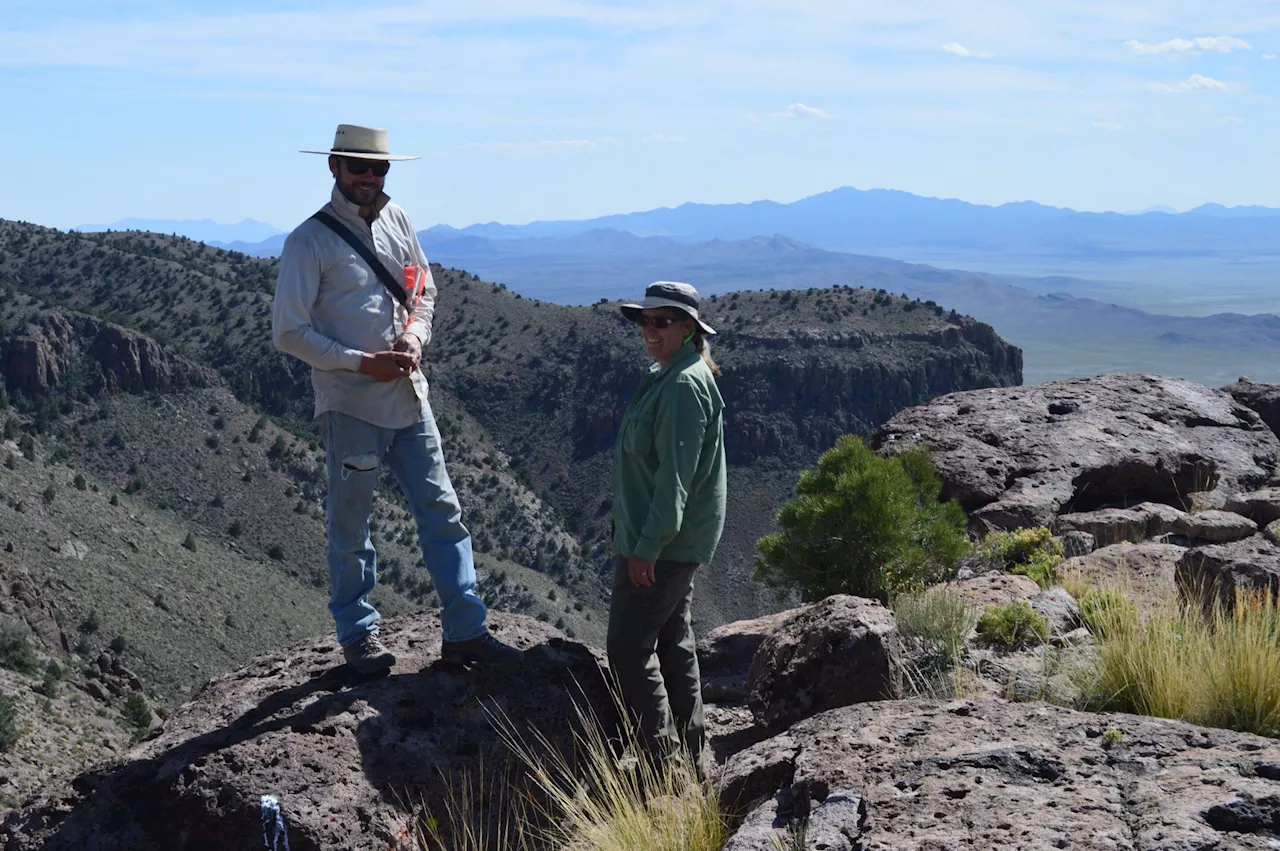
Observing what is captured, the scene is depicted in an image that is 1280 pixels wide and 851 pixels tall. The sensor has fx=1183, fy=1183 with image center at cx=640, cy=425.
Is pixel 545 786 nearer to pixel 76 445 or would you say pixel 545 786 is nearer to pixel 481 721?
pixel 481 721

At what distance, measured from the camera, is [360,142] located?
5312 mm

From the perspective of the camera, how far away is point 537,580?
165 feet

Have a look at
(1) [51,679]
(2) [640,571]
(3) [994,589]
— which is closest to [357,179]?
(2) [640,571]

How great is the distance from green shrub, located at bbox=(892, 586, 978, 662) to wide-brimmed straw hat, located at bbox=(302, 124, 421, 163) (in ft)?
12.4

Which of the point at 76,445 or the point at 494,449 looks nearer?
the point at 76,445

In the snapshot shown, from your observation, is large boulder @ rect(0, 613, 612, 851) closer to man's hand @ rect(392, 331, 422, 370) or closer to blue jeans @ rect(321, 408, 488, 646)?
blue jeans @ rect(321, 408, 488, 646)

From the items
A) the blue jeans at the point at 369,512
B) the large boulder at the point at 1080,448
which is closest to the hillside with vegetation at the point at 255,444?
the large boulder at the point at 1080,448

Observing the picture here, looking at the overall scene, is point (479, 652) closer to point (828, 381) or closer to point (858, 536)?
point (858, 536)

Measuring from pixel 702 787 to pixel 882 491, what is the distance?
3980 mm

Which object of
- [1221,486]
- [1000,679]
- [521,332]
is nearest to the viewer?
[1000,679]

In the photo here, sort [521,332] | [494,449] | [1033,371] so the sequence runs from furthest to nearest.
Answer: [1033,371], [521,332], [494,449]

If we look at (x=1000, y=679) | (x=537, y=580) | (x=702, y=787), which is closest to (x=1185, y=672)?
(x=1000, y=679)

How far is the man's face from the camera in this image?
17.4 feet

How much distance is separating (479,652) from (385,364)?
145 cm
